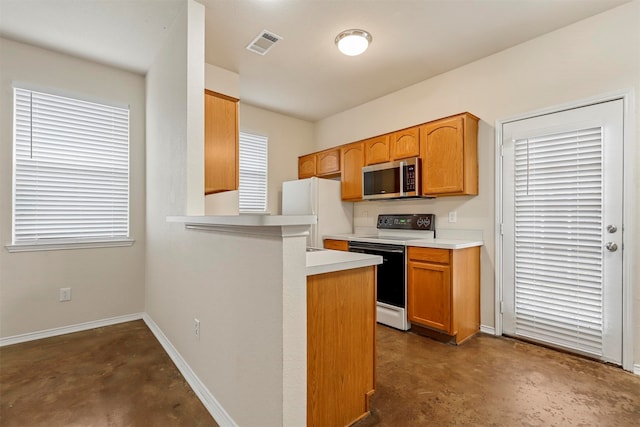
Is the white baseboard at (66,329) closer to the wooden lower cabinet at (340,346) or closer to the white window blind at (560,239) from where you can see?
the wooden lower cabinet at (340,346)

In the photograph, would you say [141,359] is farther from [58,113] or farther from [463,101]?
[463,101]

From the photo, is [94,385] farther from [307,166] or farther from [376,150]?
[307,166]

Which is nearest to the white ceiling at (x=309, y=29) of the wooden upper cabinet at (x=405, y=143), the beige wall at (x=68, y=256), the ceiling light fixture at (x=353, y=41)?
the ceiling light fixture at (x=353, y=41)

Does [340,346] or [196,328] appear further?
[196,328]

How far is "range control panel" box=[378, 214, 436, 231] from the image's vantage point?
331 cm

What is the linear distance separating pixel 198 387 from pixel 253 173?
9.57ft

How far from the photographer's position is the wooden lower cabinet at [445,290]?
2.60 meters

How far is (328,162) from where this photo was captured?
424cm

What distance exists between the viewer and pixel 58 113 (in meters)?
2.87

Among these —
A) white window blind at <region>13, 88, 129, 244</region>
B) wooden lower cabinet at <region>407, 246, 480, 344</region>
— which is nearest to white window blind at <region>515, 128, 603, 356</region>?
wooden lower cabinet at <region>407, 246, 480, 344</region>

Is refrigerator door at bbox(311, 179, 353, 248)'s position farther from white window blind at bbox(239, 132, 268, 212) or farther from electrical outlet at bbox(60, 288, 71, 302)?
electrical outlet at bbox(60, 288, 71, 302)

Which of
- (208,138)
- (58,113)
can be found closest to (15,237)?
(58,113)

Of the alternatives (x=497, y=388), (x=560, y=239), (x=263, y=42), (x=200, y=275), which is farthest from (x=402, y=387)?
(x=263, y=42)

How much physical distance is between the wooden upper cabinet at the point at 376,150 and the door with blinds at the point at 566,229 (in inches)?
47.2
